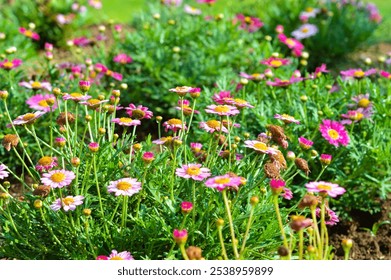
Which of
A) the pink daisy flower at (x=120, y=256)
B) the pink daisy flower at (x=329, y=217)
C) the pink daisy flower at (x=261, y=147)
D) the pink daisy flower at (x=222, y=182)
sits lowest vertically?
the pink daisy flower at (x=120, y=256)

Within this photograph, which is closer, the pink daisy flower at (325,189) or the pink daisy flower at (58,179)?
the pink daisy flower at (325,189)

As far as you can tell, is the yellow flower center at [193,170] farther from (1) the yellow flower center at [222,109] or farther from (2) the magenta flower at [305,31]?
(2) the magenta flower at [305,31]

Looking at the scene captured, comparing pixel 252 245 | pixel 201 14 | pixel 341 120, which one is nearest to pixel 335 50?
pixel 201 14

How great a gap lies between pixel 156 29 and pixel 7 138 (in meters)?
2.43

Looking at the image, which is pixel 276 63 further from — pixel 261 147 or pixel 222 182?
pixel 222 182

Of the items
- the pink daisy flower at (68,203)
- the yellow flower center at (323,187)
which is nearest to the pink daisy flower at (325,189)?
the yellow flower center at (323,187)

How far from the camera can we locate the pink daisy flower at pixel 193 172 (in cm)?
245

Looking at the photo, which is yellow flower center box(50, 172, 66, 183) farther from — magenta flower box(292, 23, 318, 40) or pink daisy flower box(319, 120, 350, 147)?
magenta flower box(292, 23, 318, 40)

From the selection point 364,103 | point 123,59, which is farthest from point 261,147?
point 123,59

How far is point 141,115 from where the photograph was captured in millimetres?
2828

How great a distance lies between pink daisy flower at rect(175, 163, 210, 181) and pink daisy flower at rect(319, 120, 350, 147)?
754 mm

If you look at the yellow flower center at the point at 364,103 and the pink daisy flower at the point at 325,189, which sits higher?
the pink daisy flower at the point at 325,189

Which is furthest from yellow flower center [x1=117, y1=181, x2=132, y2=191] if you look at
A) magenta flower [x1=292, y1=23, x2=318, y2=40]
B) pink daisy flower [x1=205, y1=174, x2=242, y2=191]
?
magenta flower [x1=292, y1=23, x2=318, y2=40]
